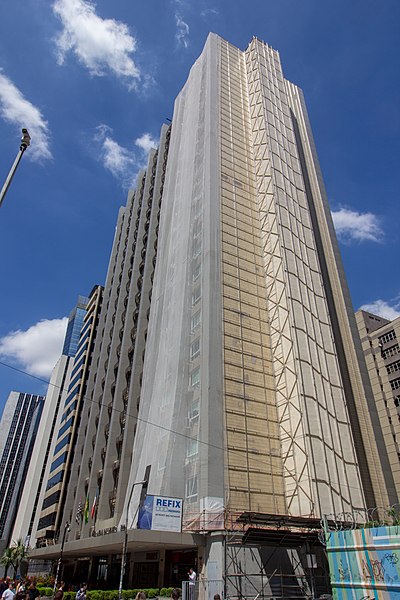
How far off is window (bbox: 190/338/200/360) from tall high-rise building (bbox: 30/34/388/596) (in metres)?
0.17

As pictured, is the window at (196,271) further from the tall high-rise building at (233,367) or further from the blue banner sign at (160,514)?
the blue banner sign at (160,514)

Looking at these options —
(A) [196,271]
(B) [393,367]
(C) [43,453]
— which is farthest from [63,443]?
(B) [393,367]

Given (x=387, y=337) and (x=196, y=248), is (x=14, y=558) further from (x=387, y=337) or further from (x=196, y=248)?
(x=387, y=337)

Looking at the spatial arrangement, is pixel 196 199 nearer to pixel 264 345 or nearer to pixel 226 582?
pixel 264 345

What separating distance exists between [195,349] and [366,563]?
811 inches

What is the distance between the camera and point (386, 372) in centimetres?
6975

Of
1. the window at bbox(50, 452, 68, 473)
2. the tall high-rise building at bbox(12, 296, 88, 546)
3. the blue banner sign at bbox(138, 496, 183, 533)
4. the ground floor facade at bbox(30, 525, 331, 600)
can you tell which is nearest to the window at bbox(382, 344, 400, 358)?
the ground floor facade at bbox(30, 525, 331, 600)

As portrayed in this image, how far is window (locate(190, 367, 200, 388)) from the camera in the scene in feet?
106

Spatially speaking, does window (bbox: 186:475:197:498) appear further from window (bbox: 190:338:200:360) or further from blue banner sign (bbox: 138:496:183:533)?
window (bbox: 190:338:200:360)

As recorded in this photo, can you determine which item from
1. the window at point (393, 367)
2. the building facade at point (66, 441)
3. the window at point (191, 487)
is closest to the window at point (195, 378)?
the window at point (191, 487)

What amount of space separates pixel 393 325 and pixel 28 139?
67.6m

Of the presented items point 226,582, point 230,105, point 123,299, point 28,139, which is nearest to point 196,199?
point 230,105

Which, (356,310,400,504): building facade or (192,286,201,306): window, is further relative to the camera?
(356,310,400,504): building facade

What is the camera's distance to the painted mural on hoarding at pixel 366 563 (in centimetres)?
1440
